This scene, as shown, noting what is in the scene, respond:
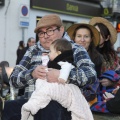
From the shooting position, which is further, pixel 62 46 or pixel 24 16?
pixel 24 16

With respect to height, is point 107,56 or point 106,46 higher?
point 106,46

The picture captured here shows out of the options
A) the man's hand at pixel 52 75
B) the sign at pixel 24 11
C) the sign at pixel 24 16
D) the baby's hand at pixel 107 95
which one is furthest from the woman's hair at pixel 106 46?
the sign at pixel 24 11

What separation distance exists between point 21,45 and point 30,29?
6.81 ft

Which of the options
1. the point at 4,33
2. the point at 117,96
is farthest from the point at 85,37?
the point at 4,33

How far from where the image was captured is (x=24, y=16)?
14.4 metres

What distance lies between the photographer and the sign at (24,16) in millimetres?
14262

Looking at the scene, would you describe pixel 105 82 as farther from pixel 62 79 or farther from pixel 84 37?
pixel 62 79

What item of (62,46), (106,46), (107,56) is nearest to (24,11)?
(106,46)

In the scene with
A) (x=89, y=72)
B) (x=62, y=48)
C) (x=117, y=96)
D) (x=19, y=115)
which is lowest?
(x=19, y=115)

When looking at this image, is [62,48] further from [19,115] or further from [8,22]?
[8,22]

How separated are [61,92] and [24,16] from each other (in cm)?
1194

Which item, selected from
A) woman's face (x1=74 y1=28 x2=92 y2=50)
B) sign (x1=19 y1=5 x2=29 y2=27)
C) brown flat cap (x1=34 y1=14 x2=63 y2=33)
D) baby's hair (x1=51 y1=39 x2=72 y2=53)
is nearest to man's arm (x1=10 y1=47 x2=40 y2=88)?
brown flat cap (x1=34 y1=14 x2=63 y2=33)

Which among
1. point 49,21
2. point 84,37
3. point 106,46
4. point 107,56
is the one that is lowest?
point 107,56

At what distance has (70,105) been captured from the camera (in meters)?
2.76
